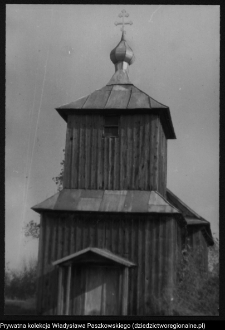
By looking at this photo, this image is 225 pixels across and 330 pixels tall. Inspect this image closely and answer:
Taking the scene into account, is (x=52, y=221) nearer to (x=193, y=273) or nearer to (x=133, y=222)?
(x=133, y=222)

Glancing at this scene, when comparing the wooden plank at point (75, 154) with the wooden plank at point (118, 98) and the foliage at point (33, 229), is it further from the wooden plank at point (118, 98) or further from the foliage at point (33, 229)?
the foliage at point (33, 229)

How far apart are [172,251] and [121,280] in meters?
2.11

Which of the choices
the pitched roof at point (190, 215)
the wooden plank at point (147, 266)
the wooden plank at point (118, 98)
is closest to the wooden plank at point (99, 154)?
the wooden plank at point (118, 98)

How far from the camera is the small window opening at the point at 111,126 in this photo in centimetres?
1969

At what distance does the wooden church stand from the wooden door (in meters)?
0.03

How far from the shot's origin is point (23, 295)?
60.3ft

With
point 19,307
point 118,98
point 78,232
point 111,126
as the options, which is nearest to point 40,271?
point 19,307

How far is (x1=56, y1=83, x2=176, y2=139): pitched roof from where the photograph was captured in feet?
64.1

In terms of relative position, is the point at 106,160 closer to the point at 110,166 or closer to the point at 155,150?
the point at 110,166

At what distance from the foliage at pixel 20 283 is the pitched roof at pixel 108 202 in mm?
2494

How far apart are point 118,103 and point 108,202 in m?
4.10

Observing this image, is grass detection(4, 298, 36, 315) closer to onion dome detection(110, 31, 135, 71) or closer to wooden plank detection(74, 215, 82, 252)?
wooden plank detection(74, 215, 82, 252)

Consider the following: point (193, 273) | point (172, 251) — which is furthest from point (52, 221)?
point (193, 273)

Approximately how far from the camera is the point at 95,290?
17641mm
